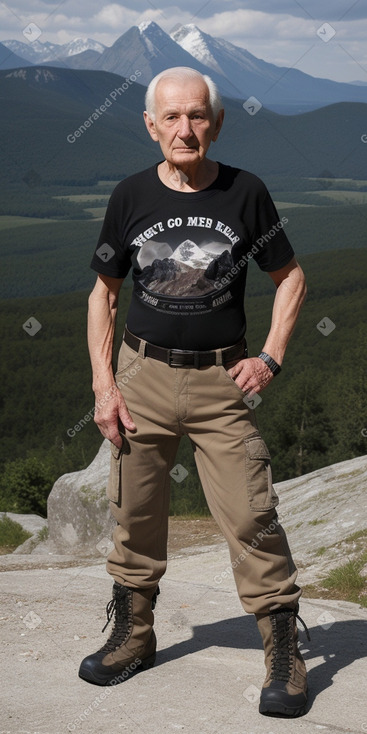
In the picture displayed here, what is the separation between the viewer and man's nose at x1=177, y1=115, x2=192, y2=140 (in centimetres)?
334

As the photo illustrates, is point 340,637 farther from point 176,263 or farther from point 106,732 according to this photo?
point 176,263

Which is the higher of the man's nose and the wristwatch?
the man's nose

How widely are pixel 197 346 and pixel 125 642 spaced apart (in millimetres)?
1446

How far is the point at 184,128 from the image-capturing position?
132 inches

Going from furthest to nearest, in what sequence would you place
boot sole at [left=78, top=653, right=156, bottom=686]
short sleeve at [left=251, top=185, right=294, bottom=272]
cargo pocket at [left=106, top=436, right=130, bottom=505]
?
boot sole at [left=78, top=653, right=156, bottom=686], cargo pocket at [left=106, top=436, right=130, bottom=505], short sleeve at [left=251, top=185, right=294, bottom=272]

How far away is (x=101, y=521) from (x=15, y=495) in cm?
3712


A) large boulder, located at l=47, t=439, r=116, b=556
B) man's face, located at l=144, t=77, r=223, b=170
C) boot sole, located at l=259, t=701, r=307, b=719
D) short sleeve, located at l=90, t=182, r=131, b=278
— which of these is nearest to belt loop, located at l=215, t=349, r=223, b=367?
short sleeve, located at l=90, t=182, r=131, b=278

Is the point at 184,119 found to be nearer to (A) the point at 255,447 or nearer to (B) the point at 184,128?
(B) the point at 184,128

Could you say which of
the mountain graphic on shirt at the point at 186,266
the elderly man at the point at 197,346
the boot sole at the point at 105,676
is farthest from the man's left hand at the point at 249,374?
the boot sole at the point at 105,676

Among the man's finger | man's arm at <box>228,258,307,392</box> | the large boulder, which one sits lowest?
the large boulder

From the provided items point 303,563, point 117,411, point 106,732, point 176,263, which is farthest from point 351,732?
point 303,563

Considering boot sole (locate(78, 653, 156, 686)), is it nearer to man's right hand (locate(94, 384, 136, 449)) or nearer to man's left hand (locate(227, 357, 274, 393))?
man's right hand (locate(94, 384, 136, 449))

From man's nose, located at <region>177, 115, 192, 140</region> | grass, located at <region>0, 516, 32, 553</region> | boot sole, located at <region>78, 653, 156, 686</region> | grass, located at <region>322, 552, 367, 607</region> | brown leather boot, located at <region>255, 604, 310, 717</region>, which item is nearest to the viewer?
man's nose, located at <region>177, 115, 192, 140</region>

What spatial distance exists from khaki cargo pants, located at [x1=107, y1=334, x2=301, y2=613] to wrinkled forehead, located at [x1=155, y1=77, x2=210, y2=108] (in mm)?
963
